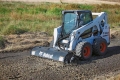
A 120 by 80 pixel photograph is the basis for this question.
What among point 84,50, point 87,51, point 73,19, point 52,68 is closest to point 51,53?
point 52,68

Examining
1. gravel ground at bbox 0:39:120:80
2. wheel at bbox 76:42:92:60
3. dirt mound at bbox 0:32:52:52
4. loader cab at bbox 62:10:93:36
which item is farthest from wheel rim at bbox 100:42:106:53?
dirt mound at bbox 0:32:52:52

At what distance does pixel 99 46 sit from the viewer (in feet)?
43.0

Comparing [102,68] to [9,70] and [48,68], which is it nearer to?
[48,68]

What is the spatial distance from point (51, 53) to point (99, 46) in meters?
2.30

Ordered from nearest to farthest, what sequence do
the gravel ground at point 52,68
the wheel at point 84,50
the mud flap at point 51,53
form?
the gravel ground at point 52,68, the mud flap at point 51,53, the wheel at point 84,50

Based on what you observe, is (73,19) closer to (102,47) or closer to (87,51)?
(87,51)

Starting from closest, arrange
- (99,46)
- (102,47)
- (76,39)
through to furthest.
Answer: (76,39), (99,46), (102,47)

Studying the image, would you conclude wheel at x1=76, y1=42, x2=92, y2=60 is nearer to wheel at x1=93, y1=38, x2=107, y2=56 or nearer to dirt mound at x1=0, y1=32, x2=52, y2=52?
wheel at x1=93, y1=38, x2=107, y2=56

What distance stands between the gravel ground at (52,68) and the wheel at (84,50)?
0.25m

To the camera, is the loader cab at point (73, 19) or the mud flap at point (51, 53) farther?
the loader cab at point (73, 19)

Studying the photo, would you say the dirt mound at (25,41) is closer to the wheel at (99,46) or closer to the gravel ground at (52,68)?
the gravel ground at (52,68)

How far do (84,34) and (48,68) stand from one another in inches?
103

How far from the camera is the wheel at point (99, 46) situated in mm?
12969

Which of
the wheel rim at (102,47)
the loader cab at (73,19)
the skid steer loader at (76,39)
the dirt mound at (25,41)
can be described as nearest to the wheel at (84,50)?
the skid steer loader at (76,39)
